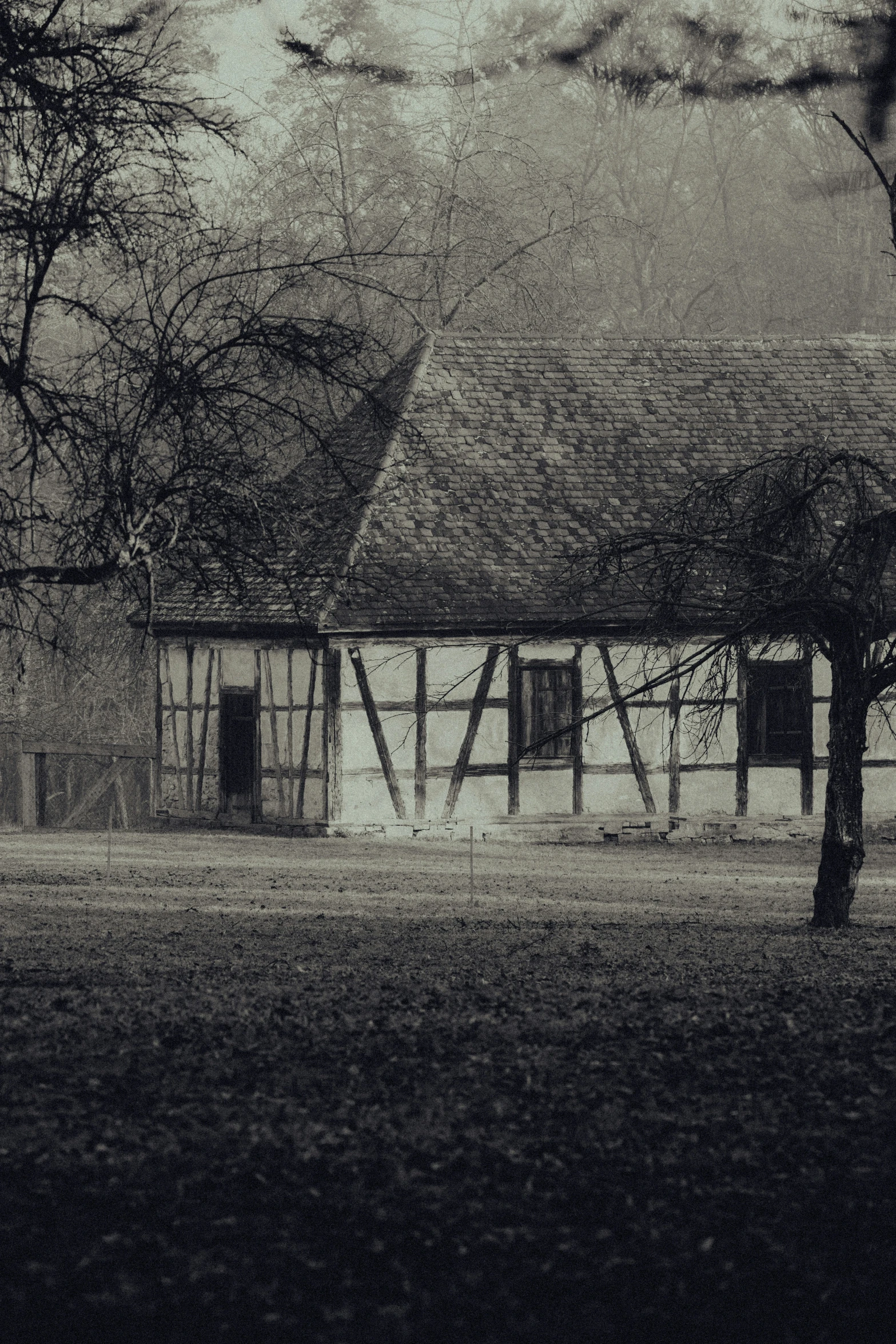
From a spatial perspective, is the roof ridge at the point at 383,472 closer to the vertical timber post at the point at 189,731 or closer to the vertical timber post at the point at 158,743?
the vertical timber post at the point at 189,731

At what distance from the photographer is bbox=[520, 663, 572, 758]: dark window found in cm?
2356

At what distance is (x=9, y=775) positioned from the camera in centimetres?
3073

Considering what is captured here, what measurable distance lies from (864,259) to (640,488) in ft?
66.8

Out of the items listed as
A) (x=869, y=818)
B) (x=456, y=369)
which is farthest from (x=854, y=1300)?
(x=456, y=369)

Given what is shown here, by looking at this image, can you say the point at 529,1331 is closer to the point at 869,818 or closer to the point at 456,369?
the point at 869,818

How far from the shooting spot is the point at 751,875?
20.2 m

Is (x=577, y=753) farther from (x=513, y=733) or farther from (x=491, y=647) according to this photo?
(x=491, y=647)

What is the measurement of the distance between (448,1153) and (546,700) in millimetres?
17610

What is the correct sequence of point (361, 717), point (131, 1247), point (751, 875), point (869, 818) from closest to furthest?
point (131, 1247)
point (751, 875)
point (361, 717)
point (869, 818)

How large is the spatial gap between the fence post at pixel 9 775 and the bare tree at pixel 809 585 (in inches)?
675

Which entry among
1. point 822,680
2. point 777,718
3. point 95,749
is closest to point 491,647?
point 777,718

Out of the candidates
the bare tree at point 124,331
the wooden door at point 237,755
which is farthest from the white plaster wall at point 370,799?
the bare tree at point 124,331

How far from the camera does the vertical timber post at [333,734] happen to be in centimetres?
2252

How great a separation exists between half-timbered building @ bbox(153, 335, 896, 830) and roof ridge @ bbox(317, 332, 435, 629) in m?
0.05
